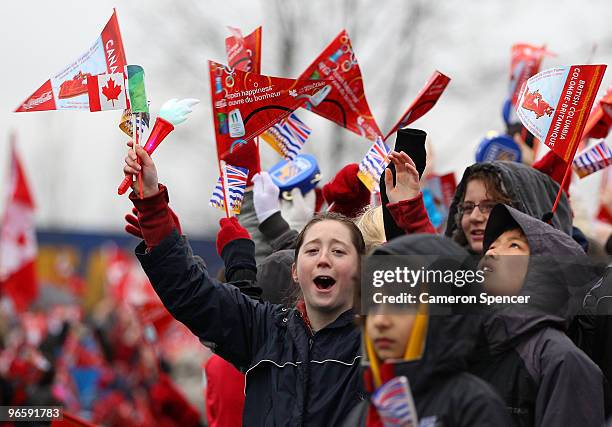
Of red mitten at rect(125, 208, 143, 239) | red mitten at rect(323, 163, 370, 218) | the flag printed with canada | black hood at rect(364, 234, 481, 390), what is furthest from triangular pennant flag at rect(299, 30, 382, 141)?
black hood at rect(364, 234, 481, 390)

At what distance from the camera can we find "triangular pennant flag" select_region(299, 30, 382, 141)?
552cm

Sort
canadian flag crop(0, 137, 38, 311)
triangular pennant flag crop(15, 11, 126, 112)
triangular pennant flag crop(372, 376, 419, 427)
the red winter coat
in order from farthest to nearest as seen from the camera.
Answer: canadian flag crop(0, 137, 38, 311), the red winter coat, triangular pennant flag crop(15, 11, 126, 112), triangular pennant flag crop(372, 376, 419, 427)

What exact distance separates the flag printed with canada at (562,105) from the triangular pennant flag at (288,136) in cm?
116

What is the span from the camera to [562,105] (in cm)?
473

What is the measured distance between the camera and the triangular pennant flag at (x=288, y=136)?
545 cm

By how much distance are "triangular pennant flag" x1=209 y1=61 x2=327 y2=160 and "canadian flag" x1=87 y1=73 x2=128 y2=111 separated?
0.54 m

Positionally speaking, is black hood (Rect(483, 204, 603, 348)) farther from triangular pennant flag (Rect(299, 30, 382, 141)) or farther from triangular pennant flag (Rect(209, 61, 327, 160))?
triangular pennant flag (Rect(299, 30, 382, 141))

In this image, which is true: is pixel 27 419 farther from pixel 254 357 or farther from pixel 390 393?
pixel 390 393

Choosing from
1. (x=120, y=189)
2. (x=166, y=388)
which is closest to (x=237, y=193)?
(x=120, y=189)

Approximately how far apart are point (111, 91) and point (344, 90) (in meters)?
1.49

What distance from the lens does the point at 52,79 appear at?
447 centimetres

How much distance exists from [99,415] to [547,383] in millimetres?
10759

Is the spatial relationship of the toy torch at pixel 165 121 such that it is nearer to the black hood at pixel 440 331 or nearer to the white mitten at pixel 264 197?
the white mitten at pixel 264 197

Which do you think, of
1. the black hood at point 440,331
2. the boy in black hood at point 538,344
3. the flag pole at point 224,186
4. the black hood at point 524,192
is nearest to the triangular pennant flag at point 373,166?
the black hood at point 524,192
